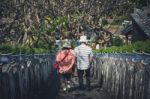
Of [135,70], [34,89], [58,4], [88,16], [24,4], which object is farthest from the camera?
[88,16]

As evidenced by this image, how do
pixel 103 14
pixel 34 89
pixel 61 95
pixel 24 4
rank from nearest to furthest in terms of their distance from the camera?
pixel 34 89 < pixel 61 95 < pixel 24 4 < pixel 103 14

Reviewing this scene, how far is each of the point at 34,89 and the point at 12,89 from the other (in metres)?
3.35

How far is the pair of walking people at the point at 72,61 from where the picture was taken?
59.4ft

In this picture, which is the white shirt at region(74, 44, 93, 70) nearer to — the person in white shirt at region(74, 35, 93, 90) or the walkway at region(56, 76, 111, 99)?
the person in white shirt at region(74, 35, 93, 90)

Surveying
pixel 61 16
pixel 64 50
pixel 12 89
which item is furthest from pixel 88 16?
pixel 12 89

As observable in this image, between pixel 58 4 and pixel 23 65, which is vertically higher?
pixel 58 4

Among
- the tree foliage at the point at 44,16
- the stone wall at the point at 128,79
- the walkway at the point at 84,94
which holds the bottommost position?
the walkway at the point at 84,94

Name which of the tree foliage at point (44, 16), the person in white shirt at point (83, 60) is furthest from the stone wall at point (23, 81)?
the tree foliage at point (44, 16)

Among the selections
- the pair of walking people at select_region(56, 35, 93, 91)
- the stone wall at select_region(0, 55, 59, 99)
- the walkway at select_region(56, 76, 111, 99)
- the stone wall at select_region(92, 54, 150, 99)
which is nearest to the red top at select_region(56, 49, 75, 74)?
the pair of walking people at select_region(56, 35, 93, 91)

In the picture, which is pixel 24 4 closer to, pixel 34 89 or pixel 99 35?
pixel 99 35

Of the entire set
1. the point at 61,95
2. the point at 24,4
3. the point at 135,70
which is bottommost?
the point at 61,95

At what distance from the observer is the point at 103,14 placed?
55.2 metres

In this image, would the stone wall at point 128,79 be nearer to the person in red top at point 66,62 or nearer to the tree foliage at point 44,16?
the person in red top at point 66,62

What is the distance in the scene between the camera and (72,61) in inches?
719
